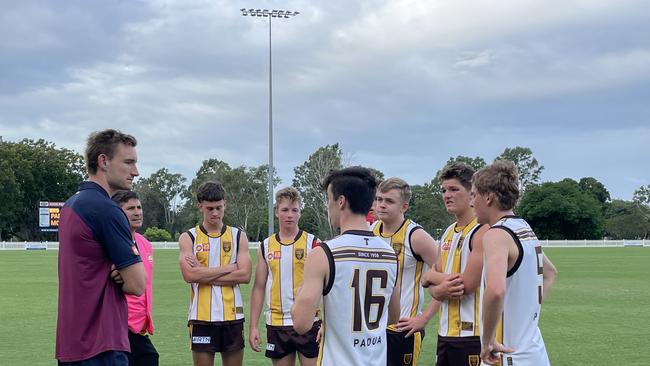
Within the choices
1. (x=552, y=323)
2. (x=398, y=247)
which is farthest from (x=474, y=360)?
(x=552, y=323)

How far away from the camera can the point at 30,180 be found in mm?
93312

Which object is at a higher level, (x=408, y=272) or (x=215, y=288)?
(x=408, y=272)

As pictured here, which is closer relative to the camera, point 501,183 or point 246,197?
point 501,183

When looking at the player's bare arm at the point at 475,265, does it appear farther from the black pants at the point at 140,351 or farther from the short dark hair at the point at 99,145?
the black pants at the point at 140,351

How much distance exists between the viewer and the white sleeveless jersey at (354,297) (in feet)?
13.3

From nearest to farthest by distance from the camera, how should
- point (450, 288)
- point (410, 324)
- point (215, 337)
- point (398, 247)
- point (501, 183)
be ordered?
1. point (501, 183)
2. point (450, 288)
3. point (410, 324)
4. point (398, 247)
5. point (215, 337)

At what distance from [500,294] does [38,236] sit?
104 meters

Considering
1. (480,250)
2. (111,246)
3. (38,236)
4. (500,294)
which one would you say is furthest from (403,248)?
(38,236)

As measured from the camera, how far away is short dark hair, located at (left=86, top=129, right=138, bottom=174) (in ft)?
14.4

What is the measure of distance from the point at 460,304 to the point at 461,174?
114 cm

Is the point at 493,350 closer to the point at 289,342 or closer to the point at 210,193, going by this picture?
the point at 289,342

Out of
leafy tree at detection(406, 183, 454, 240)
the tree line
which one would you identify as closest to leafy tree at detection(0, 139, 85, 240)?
the tree line

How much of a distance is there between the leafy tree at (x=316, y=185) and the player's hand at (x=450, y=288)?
86739 millimetres

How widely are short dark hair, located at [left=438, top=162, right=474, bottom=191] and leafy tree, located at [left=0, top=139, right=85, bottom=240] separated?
308 feet
